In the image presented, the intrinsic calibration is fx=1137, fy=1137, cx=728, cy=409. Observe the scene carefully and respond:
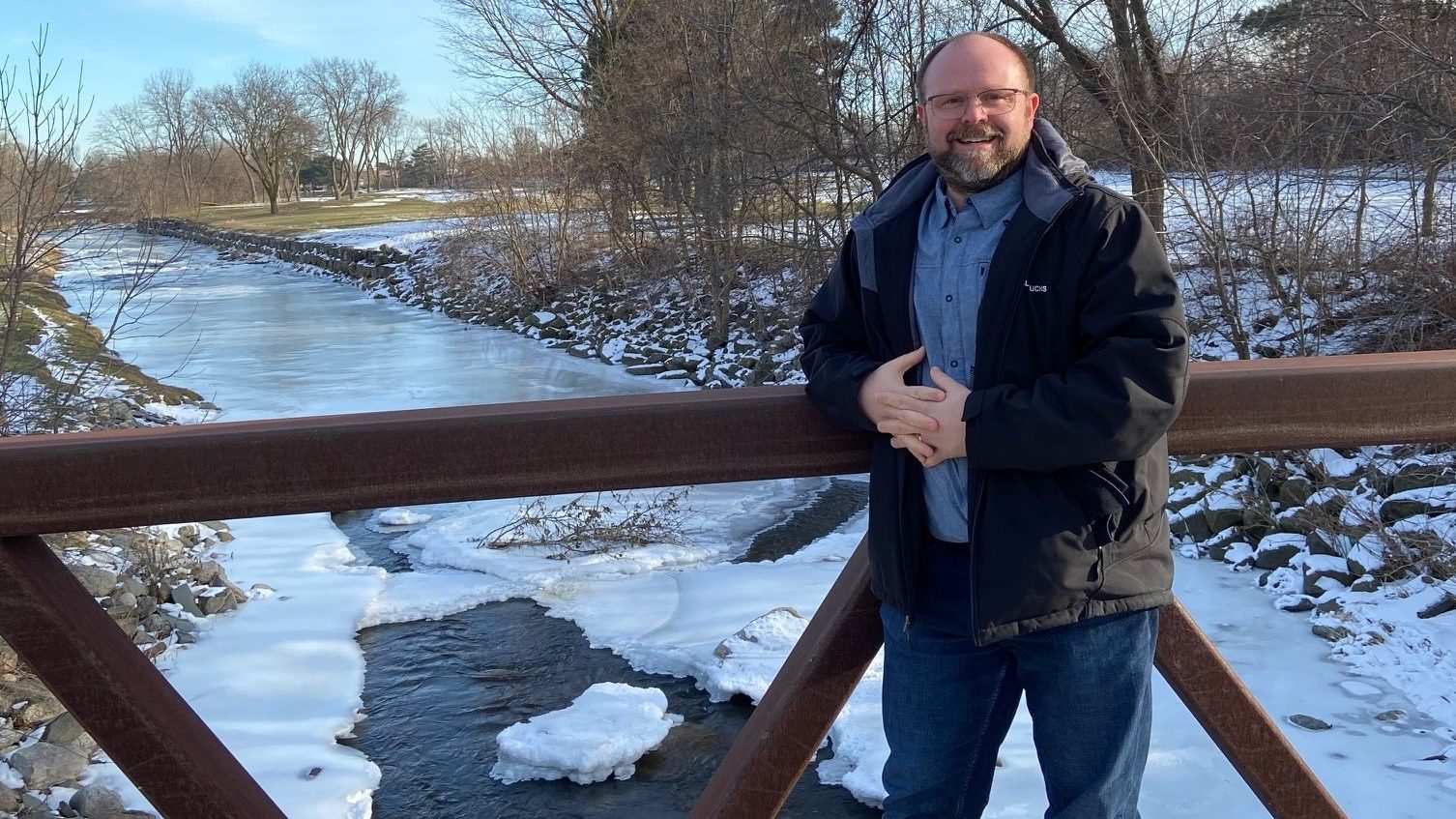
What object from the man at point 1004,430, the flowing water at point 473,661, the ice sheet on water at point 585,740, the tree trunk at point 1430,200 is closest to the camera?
the man at point 1004,430

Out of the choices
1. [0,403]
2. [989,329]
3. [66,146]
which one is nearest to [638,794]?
[989,329]

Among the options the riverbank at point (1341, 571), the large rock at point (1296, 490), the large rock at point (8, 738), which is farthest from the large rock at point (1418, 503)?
the large rock at point (8, 738)

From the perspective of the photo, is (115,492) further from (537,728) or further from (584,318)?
(584,318)

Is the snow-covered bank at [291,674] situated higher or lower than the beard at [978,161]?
lower

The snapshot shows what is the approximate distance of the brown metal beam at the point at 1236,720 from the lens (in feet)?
5.21

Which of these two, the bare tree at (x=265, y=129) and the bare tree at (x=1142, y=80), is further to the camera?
the bare tree at (x=265, y=129)

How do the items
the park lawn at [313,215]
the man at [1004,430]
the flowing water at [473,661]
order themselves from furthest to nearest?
the park lawn at [313,215] < the flowing water at [473,661] < the man at [1004,430]

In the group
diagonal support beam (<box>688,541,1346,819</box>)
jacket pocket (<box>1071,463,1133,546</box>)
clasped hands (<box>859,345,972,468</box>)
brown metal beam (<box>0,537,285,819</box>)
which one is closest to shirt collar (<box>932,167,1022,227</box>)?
clasped hands (<box>859,345,972,468</box>)

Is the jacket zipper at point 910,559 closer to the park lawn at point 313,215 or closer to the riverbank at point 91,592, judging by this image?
the riverbank at point 91,592

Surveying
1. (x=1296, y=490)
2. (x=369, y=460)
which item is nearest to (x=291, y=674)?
(x=369, y=460)

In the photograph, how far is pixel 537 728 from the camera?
4992mm

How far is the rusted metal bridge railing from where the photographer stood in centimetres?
145

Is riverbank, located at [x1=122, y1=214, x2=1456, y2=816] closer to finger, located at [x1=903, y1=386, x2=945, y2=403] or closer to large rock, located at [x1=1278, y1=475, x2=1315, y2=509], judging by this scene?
large rock, located at [x1=1278, y1=475, x2=1315, y2=509]

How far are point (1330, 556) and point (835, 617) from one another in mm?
6216
